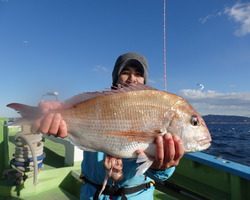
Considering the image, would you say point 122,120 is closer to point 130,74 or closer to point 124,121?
point 124,121

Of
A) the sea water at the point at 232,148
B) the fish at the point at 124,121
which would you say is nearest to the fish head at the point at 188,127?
the fish at the point at 124,121

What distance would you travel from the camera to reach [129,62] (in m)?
2.96

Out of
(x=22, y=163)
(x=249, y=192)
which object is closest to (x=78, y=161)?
(x=22, y=163)

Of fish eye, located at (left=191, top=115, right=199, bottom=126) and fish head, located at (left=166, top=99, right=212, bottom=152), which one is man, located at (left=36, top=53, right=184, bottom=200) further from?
fish eye, located at (left=191, top=115, right=199, bottom=126)

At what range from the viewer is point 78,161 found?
6492 mm

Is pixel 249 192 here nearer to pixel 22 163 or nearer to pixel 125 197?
pixel 125 197

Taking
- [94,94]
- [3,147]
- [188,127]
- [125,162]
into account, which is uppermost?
[94,94]

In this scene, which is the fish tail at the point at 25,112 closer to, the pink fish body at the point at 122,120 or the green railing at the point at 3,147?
the pink fish body at the point at 122,120

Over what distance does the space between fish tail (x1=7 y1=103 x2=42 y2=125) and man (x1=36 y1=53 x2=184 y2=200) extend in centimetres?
7

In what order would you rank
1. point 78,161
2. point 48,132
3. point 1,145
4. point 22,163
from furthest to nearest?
point 78,161, point 1,145, point 22,163, point 48,132

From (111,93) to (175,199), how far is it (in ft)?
11.0

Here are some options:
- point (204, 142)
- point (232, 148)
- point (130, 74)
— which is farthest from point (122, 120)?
point (232, 148)

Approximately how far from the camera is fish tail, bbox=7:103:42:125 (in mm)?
1875

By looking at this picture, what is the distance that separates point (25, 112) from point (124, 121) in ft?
2.41
